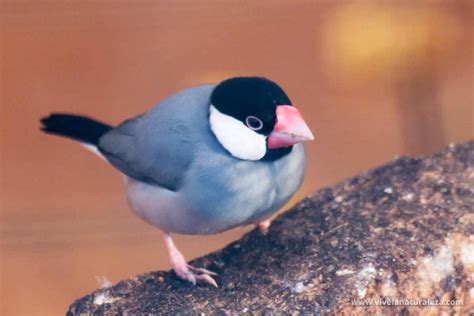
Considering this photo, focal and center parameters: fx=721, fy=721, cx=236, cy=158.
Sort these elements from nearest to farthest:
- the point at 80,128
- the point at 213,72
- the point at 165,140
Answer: the point at 165,140 → the point at 80,128 → the point at 213,72

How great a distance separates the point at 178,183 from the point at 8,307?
1.28 metres

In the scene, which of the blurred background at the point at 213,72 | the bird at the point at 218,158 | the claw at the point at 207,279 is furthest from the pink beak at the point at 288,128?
the blurred background at the point at 213,72

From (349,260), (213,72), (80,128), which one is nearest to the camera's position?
(349,260)

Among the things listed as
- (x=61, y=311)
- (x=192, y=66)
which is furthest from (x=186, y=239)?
(x=192, y=66)

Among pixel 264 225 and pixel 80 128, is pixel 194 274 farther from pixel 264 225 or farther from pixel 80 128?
pixel 80 128

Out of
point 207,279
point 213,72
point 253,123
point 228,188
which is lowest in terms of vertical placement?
point 207,279

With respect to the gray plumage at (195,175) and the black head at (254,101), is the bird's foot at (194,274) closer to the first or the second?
the gray plumage at (195,175)

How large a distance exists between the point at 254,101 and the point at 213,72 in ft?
4.83

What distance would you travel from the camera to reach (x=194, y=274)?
4.25ft

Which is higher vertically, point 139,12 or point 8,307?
point 139,12

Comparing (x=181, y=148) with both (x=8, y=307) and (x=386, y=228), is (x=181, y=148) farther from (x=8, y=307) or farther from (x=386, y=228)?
(x=8, y=307)

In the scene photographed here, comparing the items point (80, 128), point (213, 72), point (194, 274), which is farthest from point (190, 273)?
point (213, 72)

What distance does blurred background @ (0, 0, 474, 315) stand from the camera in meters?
2.60

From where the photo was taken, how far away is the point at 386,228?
1271mm
